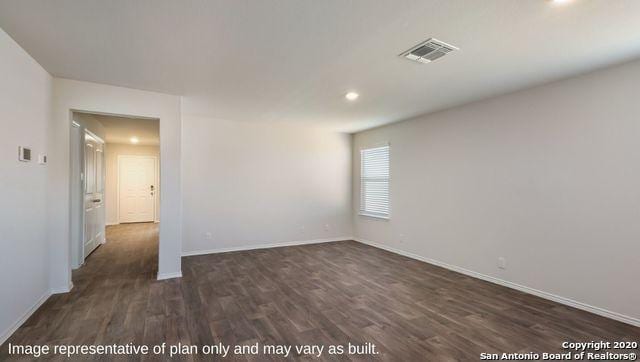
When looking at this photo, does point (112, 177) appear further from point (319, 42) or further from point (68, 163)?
point (319, 42)

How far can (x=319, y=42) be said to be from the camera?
8.12ft

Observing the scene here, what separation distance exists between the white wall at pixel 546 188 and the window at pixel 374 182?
0.98m

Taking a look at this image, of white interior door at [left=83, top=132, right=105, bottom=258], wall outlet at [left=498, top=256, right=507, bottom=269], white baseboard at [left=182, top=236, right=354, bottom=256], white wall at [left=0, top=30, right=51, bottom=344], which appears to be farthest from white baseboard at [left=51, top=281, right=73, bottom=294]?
wall outlet at [left=498, top=256, right=507, bottom=269]

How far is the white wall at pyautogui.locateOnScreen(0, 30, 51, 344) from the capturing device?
236 centimetres

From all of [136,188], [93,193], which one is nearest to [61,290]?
[93,193]

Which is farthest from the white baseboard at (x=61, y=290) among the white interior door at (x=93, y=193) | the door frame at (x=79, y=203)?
the white interior door at (x=93, y=193)

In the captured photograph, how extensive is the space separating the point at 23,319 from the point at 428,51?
14.3ft

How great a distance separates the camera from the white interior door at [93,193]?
4.89 m

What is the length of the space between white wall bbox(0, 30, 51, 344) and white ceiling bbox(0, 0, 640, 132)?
0.82ft

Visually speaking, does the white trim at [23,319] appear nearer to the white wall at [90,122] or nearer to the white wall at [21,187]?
the white wall at [21,187]

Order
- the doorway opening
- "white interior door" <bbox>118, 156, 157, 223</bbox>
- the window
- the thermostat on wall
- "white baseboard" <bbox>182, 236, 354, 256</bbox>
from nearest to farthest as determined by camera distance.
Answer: the thermostat on wall → the doorway opening → "white baseboard" <bbox>182, 236, 354, 256</bbox> → the window → "white interior door" <bbox>118, 156, 157, 223</bbox>

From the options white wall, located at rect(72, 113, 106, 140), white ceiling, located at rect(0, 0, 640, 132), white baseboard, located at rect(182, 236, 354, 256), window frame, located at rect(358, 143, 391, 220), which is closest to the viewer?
white ceiling, located at rect(0, 0, 640, 132)

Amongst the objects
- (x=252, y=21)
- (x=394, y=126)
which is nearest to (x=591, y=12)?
(x=252, y=21)

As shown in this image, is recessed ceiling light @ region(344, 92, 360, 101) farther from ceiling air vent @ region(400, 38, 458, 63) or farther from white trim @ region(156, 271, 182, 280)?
white trim @ region(156, 271, 182, 280)
